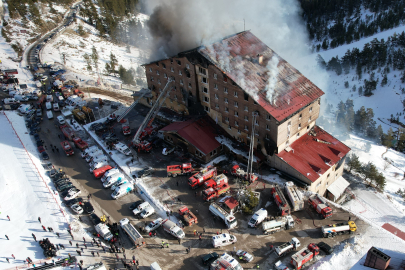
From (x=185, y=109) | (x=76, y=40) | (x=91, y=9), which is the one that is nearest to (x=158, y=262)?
(x=185, y=109)

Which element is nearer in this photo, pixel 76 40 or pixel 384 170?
pixel 384 170

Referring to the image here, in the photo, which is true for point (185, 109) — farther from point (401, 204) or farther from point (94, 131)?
point (401, 204)

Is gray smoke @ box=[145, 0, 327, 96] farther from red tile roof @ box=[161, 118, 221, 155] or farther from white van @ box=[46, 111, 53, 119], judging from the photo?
white van @ box=[46, 111, 53, 119]

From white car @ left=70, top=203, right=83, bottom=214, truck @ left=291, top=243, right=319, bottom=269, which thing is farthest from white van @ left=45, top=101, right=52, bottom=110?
truck @ left=291, top=243, right=319, bottom=269

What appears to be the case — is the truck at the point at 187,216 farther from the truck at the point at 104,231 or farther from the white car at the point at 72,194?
the white car at the point at 72,194

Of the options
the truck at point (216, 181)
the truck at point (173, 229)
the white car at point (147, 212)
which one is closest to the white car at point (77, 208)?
the white car at point (147, 212)

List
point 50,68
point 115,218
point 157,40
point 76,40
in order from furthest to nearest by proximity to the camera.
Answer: point 76,40
point 50,68
point 157,40
point 115,218
